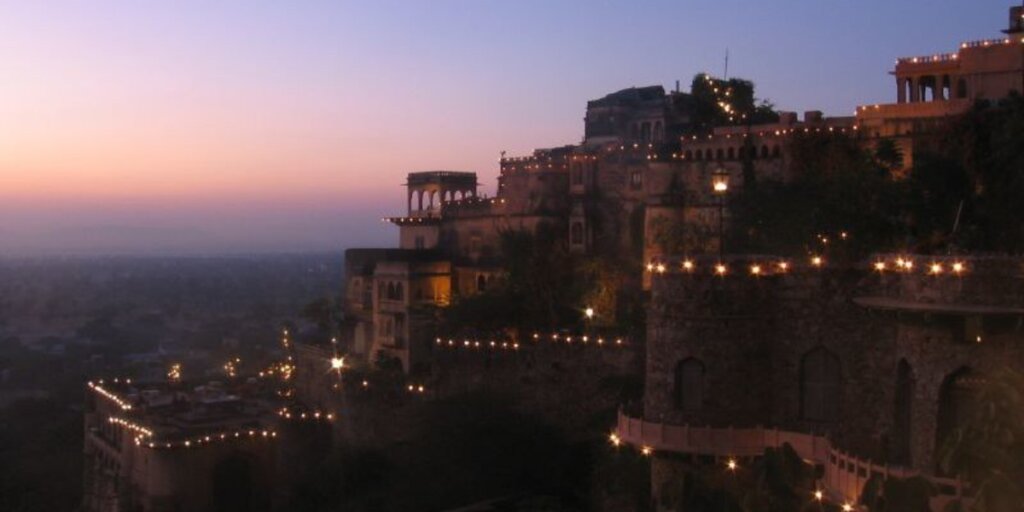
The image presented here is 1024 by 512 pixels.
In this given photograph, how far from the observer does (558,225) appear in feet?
134

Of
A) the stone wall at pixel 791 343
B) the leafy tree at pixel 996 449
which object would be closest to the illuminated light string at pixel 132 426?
the stone wall at pixel 791 343

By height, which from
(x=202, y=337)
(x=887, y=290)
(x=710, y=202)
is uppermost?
(x=710, y=202)

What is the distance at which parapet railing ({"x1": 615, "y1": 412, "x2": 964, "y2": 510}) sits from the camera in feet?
57.3

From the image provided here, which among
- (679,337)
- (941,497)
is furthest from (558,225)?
(941,497)

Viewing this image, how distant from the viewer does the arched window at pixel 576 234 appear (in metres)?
39.7

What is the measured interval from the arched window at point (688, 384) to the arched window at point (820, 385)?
1852mm

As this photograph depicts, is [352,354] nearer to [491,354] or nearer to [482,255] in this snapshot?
[482,255]

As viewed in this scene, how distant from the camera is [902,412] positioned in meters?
19.1

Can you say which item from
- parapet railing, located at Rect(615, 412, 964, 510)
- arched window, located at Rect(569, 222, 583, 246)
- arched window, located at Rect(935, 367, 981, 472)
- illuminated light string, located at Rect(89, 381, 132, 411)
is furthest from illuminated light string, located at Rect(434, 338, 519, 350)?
arched window, located at Rect(935, 367, 981, 472)

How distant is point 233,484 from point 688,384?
72.1 feet

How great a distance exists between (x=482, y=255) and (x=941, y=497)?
2904 cm

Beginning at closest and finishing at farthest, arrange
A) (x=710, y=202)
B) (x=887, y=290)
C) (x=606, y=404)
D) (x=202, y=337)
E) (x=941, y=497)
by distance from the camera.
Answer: (x=941, y=497) < (x=887, y=290) < (x=606, y=404) < (x=710, y=202) < (x=202, y=337)

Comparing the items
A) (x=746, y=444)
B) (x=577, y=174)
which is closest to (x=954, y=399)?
(x=746, y=444)

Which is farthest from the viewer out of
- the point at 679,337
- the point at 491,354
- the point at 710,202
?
the point at 710,202
